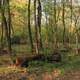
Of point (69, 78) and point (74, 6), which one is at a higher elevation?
point (74, 6)

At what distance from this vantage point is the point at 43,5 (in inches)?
1499

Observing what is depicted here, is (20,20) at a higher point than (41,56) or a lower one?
higher

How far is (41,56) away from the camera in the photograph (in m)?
22.4

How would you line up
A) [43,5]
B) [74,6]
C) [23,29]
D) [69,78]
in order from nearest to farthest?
[69,78] < [43,5] < [74,6] < [23,29]

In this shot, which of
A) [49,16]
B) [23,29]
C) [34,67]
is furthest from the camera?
[23,29]

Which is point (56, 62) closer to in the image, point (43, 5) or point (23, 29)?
point (43, 5)

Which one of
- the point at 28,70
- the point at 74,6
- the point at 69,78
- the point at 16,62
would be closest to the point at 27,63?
the point at 16,62

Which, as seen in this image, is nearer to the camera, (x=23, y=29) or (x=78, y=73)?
(x=78, y=73)

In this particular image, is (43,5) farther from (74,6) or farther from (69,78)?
(69,78)

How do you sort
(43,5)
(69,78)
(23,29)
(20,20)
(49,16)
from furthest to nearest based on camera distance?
1. (23,29)
2. (20,20)
3. (49,16)
4. (43,5)
5. (69,78)

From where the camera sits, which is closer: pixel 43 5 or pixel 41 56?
pixel 41 56

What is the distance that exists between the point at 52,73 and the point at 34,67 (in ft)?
9.11

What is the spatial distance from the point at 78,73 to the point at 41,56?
574cm

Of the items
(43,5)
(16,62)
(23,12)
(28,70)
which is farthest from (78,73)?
(23,12)
